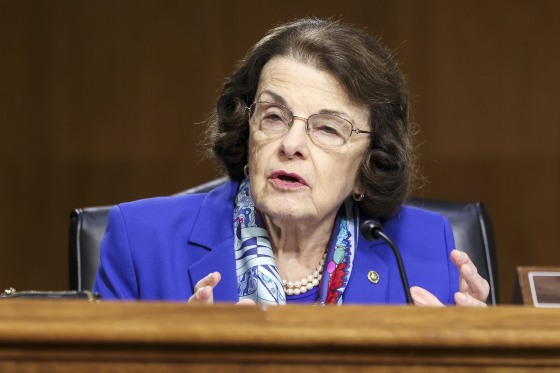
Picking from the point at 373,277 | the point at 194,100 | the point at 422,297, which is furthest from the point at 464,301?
the point at 194,100

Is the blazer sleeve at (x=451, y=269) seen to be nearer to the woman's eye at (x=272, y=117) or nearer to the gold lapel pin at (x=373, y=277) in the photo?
the gold lapel pin at (x=373, y=277)

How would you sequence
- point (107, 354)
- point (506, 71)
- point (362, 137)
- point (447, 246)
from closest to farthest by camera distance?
1. point (107, 354)
2. point (362, 137)
3. point (447, 246)
4. point (506, 71)

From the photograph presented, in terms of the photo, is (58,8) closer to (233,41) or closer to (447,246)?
(233,41)

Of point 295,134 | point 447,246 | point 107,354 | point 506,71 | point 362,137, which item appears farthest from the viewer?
point 506,71

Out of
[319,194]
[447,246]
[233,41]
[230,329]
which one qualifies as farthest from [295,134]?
[233,41]

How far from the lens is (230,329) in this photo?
994 millimetres

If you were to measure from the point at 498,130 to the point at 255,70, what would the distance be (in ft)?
5.89

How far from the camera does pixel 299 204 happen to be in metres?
2.08

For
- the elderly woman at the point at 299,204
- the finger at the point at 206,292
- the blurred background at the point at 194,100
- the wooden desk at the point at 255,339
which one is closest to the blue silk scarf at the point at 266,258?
the elderly woman at the point at 299,204

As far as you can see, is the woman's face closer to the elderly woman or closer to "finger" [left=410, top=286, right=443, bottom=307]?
the elderly woman

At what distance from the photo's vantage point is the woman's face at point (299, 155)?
208 centimetres

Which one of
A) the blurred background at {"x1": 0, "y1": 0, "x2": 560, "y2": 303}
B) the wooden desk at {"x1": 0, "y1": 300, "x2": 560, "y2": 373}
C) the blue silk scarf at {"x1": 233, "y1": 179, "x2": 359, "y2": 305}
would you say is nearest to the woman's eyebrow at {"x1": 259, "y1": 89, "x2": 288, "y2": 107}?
the blue silk scarf at {"x1": 233, "y1": 179, "x2": 359, "y2": 305}

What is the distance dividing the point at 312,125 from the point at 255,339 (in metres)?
1.16

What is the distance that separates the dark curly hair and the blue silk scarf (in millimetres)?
96
